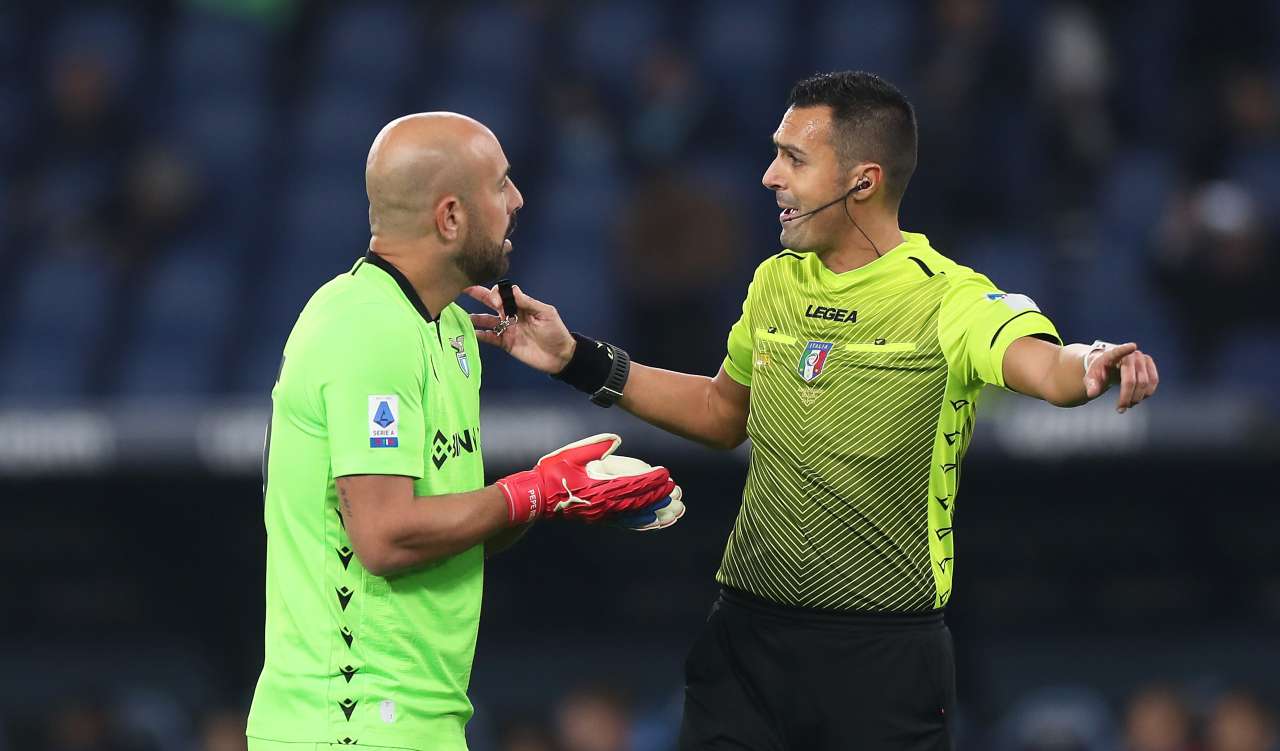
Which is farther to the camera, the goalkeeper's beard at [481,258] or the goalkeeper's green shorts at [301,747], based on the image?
the goalkeeper's beard at [481,258]

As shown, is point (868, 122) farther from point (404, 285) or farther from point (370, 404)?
point (370, 404)

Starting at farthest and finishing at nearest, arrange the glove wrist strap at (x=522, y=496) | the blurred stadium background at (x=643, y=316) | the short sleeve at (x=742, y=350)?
the blurred stadium background at (x=643, y=316) < the short sleeve at (x=742, y=350) < the glove wrist strap at (x=522, y=496)

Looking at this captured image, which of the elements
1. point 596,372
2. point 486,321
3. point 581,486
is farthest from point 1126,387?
point 486,321

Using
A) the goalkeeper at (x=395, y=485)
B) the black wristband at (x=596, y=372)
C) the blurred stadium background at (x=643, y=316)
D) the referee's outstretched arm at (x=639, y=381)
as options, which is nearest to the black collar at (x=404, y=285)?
the goalkeeper at (x=395, y=485)

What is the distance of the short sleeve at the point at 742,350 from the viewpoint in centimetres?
451

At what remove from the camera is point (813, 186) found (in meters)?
4.26

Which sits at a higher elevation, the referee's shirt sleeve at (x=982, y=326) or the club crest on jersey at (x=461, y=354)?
the referee's shirt sleeve at (x=982, y=326)

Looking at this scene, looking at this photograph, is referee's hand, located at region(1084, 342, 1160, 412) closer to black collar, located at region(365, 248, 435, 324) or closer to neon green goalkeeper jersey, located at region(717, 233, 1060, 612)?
neon green goalkeeper jersey, located at region(717, 233, 1060, 612)

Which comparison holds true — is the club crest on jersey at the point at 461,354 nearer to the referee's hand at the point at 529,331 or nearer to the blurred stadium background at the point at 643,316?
the referee's hand at the point at 529,331

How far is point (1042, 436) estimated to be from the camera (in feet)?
25.5

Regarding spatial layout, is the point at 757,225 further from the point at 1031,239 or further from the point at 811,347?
the point at 811,347

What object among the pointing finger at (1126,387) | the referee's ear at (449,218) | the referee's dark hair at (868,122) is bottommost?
the pointing finger at (1126,387)

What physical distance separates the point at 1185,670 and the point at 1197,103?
3.05 m

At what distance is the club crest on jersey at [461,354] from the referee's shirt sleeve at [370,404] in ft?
0.94
